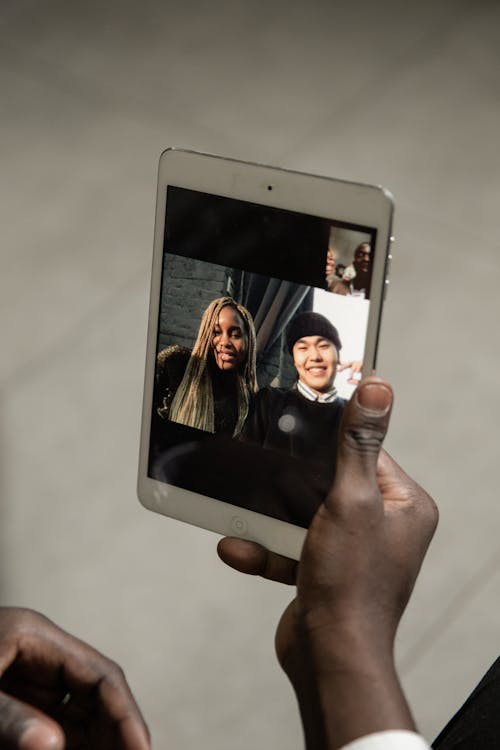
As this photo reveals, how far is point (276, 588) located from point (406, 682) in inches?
8.2

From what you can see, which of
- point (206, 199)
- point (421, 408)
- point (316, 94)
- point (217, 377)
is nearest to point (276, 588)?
point (421, 408)

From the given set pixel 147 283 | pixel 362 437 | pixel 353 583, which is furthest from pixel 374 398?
pixel 147 283

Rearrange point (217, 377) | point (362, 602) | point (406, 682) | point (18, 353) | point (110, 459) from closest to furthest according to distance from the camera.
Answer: point (362, 602) → point (217, 377) → point (406, 682) → point (110, 459) → point (18, 353)

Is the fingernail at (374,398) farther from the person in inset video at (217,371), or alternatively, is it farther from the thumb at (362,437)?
the person in inset video at (217,371)

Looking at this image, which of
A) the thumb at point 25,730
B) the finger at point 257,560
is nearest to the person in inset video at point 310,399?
the finger at point 257,560

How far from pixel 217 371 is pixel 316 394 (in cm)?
10

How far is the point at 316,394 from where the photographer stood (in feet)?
3.18

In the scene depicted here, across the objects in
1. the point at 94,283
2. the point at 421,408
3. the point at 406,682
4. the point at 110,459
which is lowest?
the point at 406,682

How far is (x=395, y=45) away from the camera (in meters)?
2.05

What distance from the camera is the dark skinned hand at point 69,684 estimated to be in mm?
778

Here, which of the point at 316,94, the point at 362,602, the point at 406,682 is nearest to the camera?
the point at 362,602

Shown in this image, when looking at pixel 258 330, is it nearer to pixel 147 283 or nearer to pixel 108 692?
pixel 108 692

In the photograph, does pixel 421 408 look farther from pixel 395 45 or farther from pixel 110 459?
pixel 395 45

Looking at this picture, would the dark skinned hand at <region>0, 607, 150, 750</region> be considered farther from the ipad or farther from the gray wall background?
the gray wall background
